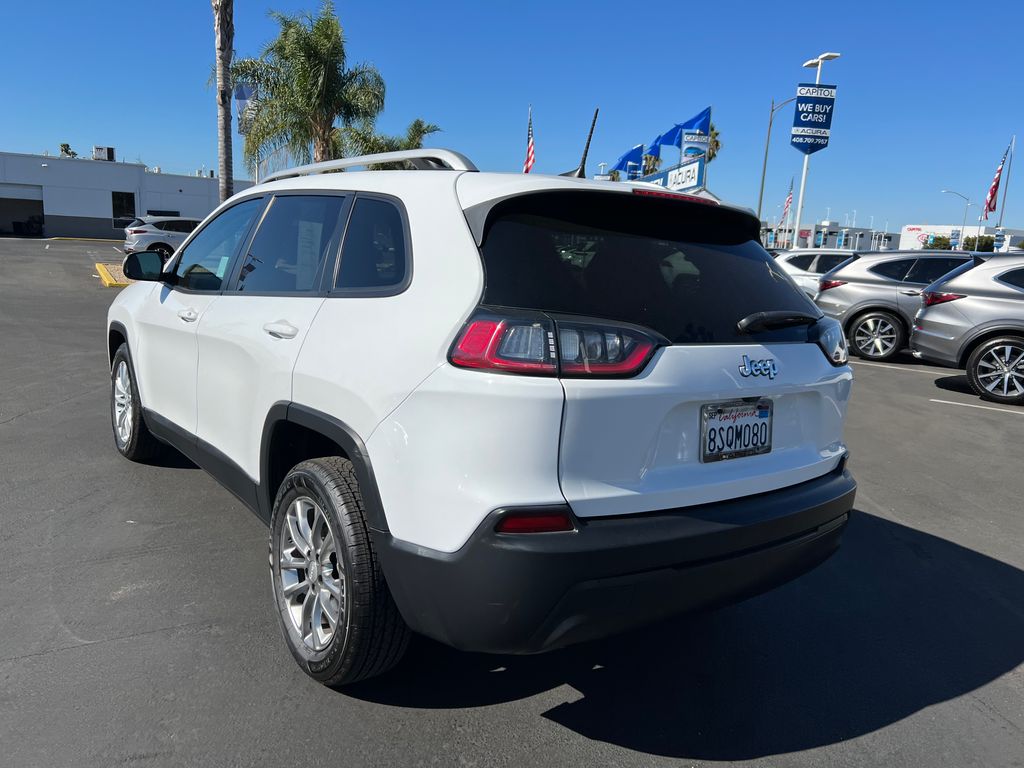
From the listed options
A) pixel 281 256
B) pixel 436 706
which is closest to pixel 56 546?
pixel 281 256

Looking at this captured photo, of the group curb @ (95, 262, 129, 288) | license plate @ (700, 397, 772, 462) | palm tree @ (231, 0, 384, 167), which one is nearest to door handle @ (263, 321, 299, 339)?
license plate @ (700, 397, 772, 462)

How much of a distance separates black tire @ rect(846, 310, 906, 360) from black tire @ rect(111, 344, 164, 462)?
1062 cm

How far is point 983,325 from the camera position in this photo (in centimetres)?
900

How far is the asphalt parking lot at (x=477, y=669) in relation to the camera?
8.03 ft

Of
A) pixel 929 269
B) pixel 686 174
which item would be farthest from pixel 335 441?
pixel 686 174

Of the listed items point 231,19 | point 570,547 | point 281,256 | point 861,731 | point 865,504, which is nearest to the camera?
point 570,547

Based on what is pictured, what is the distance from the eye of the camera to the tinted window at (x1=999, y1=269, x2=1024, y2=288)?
29.8 feet

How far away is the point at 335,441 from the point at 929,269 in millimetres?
12383

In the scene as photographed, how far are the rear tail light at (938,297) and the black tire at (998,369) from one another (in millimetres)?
675

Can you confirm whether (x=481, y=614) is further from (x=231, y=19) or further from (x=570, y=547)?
(x=231, y=19)

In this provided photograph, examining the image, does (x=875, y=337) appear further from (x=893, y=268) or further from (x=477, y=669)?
(x=477, y=669)

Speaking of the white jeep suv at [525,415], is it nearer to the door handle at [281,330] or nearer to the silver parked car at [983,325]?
the door handle at [281,330]

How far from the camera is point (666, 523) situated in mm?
2215

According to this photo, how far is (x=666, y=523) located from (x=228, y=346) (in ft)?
6.88
